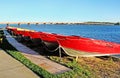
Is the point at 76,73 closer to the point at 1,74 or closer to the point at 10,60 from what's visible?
the point at 1,74

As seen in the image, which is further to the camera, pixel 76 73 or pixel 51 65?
pixel 51 65

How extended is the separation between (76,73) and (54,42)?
506cm

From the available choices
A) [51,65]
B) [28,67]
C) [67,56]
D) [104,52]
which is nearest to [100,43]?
[104,52]

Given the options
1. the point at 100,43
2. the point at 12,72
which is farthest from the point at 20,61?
the point at 100,43

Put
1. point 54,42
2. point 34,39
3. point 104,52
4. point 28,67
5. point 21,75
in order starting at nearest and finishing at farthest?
1. point 21,75
2. point 28,67
3. point 54,42
4. point 104,52
5. point 34,39

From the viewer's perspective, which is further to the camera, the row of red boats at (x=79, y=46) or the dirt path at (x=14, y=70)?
the row of red boats at (x=79, y=46)

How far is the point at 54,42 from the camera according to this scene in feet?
47.3

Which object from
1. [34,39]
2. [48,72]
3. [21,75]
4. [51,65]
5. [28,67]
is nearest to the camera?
[21,75]

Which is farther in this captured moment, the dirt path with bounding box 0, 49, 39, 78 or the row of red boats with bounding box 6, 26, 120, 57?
the row of red boats with bounding box 6, 26, 120, 57

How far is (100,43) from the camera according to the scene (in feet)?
49.6

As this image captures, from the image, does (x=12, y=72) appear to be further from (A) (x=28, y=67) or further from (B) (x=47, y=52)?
(B) (x=47, y=52)

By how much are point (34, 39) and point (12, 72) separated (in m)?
9.29

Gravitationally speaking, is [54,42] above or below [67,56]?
above

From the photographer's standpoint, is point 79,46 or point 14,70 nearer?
point 14,70
